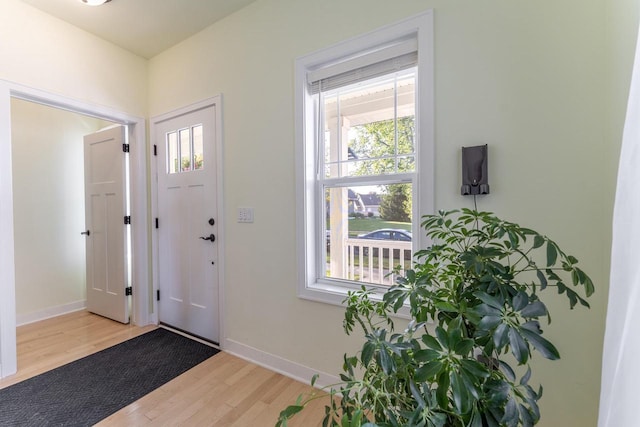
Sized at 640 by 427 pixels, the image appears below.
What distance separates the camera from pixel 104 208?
2.98 meters

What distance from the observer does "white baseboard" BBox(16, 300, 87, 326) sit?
2.77m

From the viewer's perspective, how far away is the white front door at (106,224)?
9.19ft

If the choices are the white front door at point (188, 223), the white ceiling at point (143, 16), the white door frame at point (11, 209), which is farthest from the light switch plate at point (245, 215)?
the white ceiling at point (143, 16)

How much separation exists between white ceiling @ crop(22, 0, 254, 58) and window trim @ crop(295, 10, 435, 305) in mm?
958

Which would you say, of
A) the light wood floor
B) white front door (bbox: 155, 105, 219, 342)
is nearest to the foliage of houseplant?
the light wood floor

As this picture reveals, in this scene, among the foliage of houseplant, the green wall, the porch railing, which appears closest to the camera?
the foliage of houseplant

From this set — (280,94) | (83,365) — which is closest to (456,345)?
(280,94)

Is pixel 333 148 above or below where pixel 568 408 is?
above

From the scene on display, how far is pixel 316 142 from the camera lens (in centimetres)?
193

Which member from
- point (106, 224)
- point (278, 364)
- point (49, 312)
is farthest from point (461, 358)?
point (49, 312)

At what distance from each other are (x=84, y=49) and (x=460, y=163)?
329cm

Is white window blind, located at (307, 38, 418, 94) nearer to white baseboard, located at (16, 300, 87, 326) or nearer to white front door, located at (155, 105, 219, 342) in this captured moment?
white front door, located at (155, 105, 219, 342)

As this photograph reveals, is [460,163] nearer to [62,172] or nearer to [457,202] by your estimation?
[457,202]

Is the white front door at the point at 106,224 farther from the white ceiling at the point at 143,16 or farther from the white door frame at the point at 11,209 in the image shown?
the white ceiling at the point at 143,16
